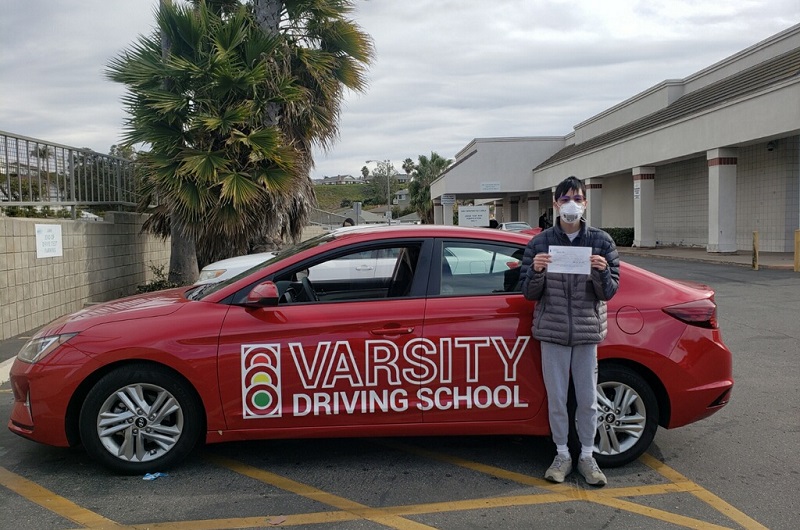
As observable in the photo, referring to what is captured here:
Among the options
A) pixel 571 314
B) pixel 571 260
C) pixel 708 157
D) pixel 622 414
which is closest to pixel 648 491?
pixel 622 414

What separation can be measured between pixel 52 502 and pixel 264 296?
1687mm

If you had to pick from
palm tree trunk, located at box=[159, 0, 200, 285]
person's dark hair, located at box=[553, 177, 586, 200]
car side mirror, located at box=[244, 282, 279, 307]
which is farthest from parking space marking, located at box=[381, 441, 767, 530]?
palm tree trunk, located at box=[159, 0, 200, 285]

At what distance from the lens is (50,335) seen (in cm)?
419

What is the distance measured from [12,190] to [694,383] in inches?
364

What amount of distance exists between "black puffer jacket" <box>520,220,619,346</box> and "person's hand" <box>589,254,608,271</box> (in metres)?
0.03

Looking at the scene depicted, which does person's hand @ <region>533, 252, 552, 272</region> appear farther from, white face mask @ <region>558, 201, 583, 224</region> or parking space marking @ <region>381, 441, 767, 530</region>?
parking space marking @ <region>381, 441, 767, 530</region>

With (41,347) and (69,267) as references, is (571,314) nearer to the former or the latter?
(41,347)

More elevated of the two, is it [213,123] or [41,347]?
[213,123]

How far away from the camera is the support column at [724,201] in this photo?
2098cm

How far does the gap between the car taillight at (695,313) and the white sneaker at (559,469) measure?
1.15 meters

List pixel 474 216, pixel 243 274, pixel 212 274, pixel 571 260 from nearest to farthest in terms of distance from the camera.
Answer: pixel 571 260, pixel 243 274, pixel 212 274, pixel 474 216

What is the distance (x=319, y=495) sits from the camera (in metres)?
3.93

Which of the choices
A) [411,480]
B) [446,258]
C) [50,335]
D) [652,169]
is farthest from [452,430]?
[652,169]

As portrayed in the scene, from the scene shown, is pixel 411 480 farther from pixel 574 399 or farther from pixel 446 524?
pixel 574 399
